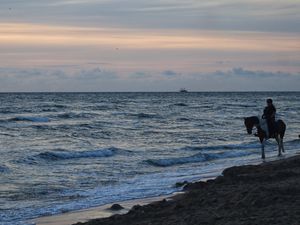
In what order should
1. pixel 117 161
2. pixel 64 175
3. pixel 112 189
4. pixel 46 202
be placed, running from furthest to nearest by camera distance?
pixel 117 161 < pixel 64 175 < pixel 112 189 < pixel 46 202

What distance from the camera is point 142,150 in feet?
80.0

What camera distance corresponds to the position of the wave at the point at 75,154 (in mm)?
21556

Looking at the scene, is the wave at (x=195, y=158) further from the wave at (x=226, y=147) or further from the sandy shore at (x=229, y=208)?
the sandy shore at (x=229, y=208)

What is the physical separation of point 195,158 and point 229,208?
1352 centimetres

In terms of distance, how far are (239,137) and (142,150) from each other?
348 inches

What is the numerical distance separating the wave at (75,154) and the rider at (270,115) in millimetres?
6057

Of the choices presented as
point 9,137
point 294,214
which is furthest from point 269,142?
point 294,214

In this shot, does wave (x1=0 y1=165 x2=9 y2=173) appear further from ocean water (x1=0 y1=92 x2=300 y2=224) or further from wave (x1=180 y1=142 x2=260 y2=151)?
wave (x1=180 y1=142 x2=260 y2=151)

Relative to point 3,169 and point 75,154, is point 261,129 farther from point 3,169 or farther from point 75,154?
point 3,169

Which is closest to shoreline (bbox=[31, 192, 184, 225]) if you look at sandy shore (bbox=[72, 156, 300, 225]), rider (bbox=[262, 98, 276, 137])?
sandy shore (bbox=[72, 156, 300, 225])

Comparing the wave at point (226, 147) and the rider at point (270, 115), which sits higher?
the rider at point (270, 115)

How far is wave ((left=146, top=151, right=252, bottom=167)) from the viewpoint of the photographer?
20633mm

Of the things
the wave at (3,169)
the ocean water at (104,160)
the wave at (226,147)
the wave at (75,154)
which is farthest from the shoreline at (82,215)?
the wave at (226,147)

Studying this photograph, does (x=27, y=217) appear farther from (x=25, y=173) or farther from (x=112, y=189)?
(x=25, y=173)
